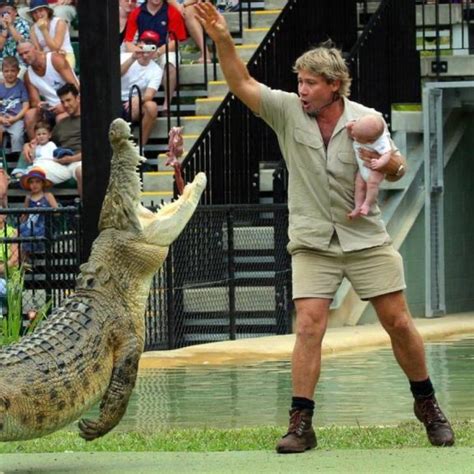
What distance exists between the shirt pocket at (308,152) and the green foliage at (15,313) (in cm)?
549

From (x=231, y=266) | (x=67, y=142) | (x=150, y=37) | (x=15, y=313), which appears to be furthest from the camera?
(x=150, y=37)

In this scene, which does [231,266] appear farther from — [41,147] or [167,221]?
[167,221]

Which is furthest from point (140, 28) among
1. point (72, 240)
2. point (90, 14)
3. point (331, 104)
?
point (331, 104)

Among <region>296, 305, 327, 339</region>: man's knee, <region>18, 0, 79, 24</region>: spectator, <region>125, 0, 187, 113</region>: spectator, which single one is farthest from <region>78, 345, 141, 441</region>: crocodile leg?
<region>18, 0, 79, 24</region>: spectator

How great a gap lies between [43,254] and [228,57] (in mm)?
6573

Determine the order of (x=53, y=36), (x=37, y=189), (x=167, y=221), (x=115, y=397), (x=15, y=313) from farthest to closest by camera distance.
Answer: (x=53, y=36) → (x=37, y=189) → (x=15, y=313) → (x=167, y=221) → (x=115, y=397)

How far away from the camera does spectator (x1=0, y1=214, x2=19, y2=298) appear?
44.3ft

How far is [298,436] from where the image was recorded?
7.34 metres

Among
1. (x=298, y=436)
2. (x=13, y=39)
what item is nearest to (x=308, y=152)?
(x=298, y=436)

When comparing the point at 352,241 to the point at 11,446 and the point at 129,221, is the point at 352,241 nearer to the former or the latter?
the point at 129,221

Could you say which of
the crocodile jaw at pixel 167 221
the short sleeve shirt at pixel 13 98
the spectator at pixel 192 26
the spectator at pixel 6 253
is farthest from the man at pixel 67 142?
the crocodile jaw at pixel 167 221

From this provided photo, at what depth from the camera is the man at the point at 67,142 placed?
54.9 feet

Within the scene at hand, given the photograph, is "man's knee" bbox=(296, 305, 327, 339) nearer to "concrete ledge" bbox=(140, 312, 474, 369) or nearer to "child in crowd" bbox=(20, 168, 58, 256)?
"concrete ledge" bbox=(140, 312, 474, 369)

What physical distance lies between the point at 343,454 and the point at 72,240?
665 centimetres
